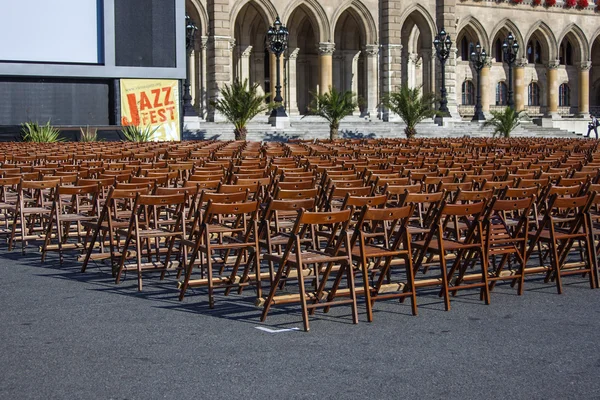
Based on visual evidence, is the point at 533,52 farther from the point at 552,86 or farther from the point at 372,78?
the point at 372,78

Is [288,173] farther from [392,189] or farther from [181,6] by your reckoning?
[181,6]

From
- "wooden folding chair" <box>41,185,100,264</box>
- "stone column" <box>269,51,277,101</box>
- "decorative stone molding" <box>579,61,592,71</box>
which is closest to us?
"wooden folding chair" <box>41,185,100,264</box>

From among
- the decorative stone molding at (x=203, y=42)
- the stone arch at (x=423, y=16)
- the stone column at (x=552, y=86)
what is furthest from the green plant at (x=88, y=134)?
the stone column at (x=552, y=86)

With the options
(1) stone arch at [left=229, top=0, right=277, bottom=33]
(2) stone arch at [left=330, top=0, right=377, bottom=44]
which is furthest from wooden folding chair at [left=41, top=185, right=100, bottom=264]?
(2) stone arch at [left=330, top=0, right=377, bottom=44]

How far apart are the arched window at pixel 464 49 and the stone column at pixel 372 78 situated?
12496 mm

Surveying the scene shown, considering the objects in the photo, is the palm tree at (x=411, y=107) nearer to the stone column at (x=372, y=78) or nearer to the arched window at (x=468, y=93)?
the stone column at (x=372, y=78)

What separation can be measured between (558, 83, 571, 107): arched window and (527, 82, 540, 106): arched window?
210 centimetres

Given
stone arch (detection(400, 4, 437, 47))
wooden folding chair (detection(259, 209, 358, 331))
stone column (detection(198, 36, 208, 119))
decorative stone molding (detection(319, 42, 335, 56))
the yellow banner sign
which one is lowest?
wooden folding chair (detection(259, 209, 358, 331))

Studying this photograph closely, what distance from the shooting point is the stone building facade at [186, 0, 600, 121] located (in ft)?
159

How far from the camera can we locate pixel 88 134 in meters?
32.7

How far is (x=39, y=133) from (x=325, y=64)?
74.9 feet

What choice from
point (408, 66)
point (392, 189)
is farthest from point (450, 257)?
point (408, 66)

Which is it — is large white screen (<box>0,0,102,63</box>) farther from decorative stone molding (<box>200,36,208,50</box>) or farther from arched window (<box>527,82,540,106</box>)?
arched window (<box>527,82,540,106</box>)

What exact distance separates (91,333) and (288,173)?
5846 millimetres
